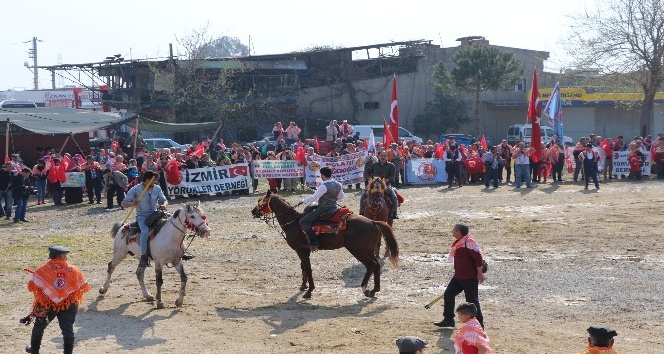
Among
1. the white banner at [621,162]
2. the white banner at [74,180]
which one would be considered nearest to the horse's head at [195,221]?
the white banner at [74,180]

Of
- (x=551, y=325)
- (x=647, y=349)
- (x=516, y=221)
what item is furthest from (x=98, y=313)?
(x=516, y=221)

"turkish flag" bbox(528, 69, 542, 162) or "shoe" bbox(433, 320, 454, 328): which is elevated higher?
"turkish flag" bbox(528, 69, 542, 162)

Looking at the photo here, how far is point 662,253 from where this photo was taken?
18.4 metres

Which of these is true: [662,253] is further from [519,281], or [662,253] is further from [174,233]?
[174,233]

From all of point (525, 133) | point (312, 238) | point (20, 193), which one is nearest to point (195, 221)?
point (312, 238)

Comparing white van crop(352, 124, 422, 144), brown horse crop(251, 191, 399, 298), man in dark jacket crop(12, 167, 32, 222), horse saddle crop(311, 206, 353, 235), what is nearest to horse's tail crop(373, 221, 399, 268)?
brown horse crop(251, 191, 399, 298)

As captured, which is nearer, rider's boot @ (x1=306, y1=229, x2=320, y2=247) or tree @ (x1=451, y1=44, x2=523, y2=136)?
rider's boot @ (x1=306, y1=229, x2=320, y2=247)

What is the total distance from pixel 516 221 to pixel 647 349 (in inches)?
497

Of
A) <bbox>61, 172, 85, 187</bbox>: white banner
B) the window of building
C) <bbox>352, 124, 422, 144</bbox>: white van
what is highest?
the window of building

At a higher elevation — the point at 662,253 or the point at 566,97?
the point at 566,97

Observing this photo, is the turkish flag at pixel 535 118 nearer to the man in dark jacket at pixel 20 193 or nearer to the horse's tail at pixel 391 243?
the man in dark jacket at pixel 20 193

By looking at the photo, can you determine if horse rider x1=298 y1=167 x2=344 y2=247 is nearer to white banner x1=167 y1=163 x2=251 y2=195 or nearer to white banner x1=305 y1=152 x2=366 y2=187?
A: white banner x1=167 y1=163 x2=251 y2=195

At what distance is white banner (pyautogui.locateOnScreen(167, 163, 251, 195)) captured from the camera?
99.2 feet

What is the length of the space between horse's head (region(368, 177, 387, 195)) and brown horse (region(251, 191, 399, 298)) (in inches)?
107
